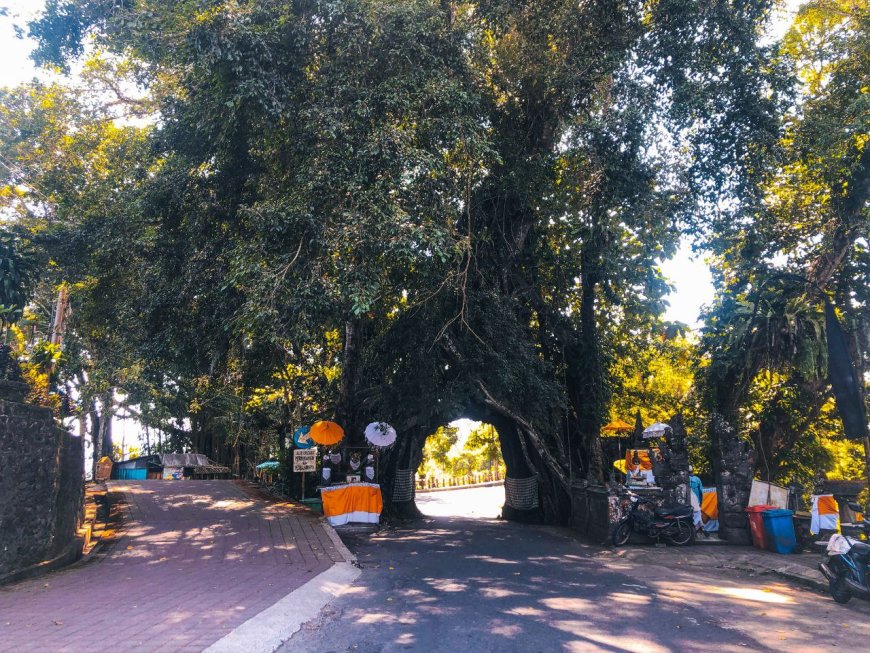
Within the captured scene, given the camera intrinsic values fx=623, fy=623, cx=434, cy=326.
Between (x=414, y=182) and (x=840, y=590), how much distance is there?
7.87 meters

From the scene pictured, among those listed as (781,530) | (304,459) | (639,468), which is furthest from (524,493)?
(781,530)

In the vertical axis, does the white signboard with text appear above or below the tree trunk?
below

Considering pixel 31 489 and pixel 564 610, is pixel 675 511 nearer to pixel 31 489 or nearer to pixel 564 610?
pixel 564 610

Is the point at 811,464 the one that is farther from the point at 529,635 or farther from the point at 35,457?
the point at 35,457

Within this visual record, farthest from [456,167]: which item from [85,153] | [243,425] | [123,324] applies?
[243,425]

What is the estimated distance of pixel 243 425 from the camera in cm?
2539

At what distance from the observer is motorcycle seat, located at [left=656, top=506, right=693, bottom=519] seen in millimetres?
12091

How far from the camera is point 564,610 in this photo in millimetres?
6832

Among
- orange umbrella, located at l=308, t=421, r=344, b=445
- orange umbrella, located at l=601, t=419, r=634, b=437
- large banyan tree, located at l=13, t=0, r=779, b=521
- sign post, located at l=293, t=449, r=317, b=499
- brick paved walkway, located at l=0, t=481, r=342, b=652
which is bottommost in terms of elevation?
brick paved walkway, located at l=0, t=481, r=342, b=652

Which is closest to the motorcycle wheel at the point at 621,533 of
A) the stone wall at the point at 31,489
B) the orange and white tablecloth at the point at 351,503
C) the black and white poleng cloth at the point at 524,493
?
the black and white poleng cloth at the point at 524,493

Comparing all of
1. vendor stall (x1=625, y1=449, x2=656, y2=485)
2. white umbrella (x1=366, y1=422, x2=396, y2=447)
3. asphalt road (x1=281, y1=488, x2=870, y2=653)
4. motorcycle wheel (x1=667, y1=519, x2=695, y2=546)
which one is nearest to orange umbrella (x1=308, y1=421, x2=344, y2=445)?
white umbrella (x1=366, y1=422, x2=396, y2=447)

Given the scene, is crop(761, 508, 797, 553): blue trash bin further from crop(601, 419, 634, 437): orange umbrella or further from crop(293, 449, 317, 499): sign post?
crop(293, 449, 317, 499): sign post

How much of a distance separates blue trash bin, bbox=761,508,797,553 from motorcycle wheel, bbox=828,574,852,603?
375cm

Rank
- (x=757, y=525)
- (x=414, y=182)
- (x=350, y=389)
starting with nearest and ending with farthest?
1. (x=414, y=182)
2. (x=757, y=525)
3. (x=350, y=389)
